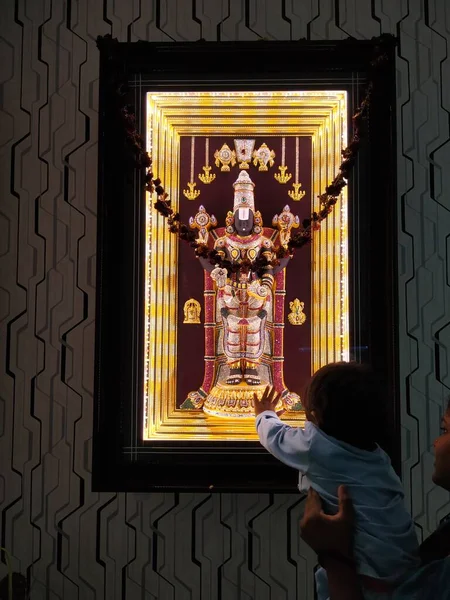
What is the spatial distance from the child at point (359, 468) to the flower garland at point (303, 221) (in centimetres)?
53

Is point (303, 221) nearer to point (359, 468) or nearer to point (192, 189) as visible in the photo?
point (192, 189)

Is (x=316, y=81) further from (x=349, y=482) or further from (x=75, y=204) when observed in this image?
(x=349, y=482)

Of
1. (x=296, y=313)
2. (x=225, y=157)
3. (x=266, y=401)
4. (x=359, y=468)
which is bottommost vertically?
(x=359, y=468)

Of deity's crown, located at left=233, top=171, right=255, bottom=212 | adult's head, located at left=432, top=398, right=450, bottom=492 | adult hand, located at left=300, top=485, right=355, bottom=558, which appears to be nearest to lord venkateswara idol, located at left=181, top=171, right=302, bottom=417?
deity's crown, located at left=233, top=171, right=255, bottom=212

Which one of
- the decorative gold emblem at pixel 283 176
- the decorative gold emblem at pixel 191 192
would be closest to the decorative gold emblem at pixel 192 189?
A: the decorative gold emblem at pixel 191 192

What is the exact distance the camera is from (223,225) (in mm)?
1896

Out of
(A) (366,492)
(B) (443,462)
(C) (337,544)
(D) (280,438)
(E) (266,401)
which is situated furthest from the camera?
(E) (266,401)

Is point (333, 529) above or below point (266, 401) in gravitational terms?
below

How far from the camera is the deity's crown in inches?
74.0

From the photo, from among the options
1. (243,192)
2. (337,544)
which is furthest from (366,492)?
(243,192)

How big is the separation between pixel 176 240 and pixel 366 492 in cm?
98

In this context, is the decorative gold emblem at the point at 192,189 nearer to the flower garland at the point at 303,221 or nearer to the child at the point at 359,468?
the flower garland at the point at 303,221

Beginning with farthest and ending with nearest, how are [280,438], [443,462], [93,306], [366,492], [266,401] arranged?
1. [93,306]
2. [266,401]
3. [280,438]
4. [366,492]
5. [443,462]

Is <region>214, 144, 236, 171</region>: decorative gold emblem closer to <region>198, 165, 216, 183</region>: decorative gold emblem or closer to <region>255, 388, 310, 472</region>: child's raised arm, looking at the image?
<region>198, 165, 216, 183</region>: decorative gold emblem
